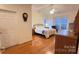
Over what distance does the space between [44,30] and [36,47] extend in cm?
28

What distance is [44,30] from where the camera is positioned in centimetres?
141

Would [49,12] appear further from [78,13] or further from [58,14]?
[78,13]

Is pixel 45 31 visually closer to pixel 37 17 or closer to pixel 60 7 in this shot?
pixel 37 17

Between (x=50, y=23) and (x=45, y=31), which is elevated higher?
(x=50, y=23)

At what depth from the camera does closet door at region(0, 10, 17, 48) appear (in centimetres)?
129

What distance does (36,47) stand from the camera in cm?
137

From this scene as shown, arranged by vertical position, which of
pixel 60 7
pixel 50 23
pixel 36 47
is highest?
pixel 60 7

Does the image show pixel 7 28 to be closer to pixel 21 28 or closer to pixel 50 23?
pixel 21 28

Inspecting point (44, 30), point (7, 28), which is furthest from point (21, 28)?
point (44, 30)

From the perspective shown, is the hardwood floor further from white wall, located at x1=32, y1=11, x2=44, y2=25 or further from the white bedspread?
white wall, located at x1=32, y1=11, x2=44, y2=25

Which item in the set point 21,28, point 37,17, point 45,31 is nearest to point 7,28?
point 21,28

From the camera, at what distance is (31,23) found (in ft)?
4.49

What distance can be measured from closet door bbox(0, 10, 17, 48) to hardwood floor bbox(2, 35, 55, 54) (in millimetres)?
98

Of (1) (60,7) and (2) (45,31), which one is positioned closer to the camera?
(1) (60,7)
